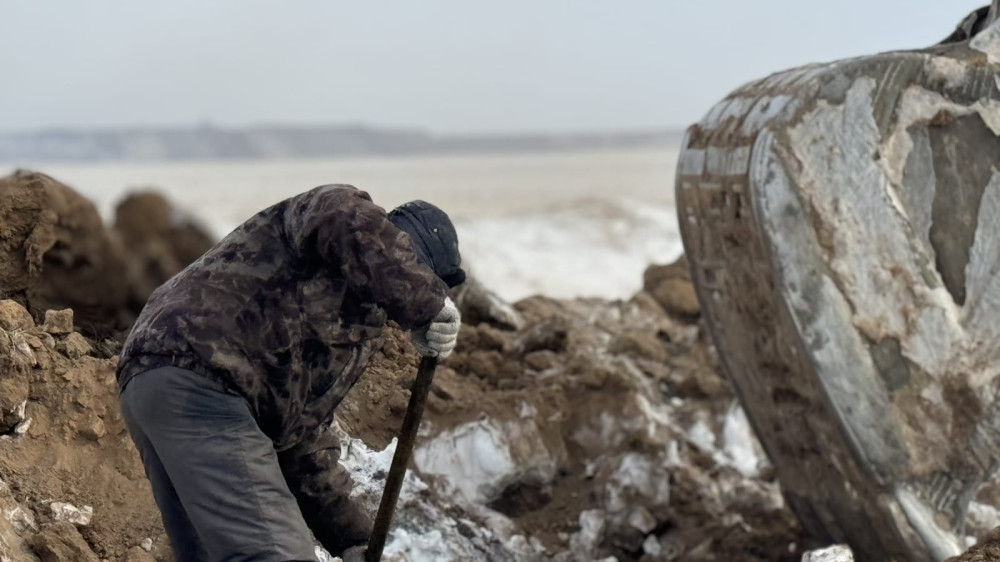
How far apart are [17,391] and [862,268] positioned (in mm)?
2781

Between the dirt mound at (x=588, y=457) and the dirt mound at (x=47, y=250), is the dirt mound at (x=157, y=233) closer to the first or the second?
the dirt mound at (x=47, y=250)

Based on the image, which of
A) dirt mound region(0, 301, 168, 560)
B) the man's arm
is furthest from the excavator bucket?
dirt mound region(0, 301, 168, 560)

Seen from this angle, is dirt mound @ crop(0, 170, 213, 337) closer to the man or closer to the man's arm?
the man

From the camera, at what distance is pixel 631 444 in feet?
16.4

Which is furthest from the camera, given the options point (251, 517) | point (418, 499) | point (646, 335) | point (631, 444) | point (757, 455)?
point (646, 335)

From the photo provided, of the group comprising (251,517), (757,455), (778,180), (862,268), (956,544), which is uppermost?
(778,180)

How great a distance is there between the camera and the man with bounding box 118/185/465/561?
2756 mm

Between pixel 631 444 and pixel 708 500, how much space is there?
466mm

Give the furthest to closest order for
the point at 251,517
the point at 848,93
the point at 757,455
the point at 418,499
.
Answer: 1. the point at 757,455
2. the point at 418,499
3. the point at 848,93
4. the point at 251,517

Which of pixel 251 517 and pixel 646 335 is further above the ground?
pixel 251 517

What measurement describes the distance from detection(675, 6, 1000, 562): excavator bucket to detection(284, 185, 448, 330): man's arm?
5.16 feet

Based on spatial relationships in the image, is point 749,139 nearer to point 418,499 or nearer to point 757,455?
point 418,499

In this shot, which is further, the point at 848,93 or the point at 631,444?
the point at 631,444

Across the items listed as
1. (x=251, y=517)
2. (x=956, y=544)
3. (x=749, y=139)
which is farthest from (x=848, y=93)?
(x=251, y=517)
